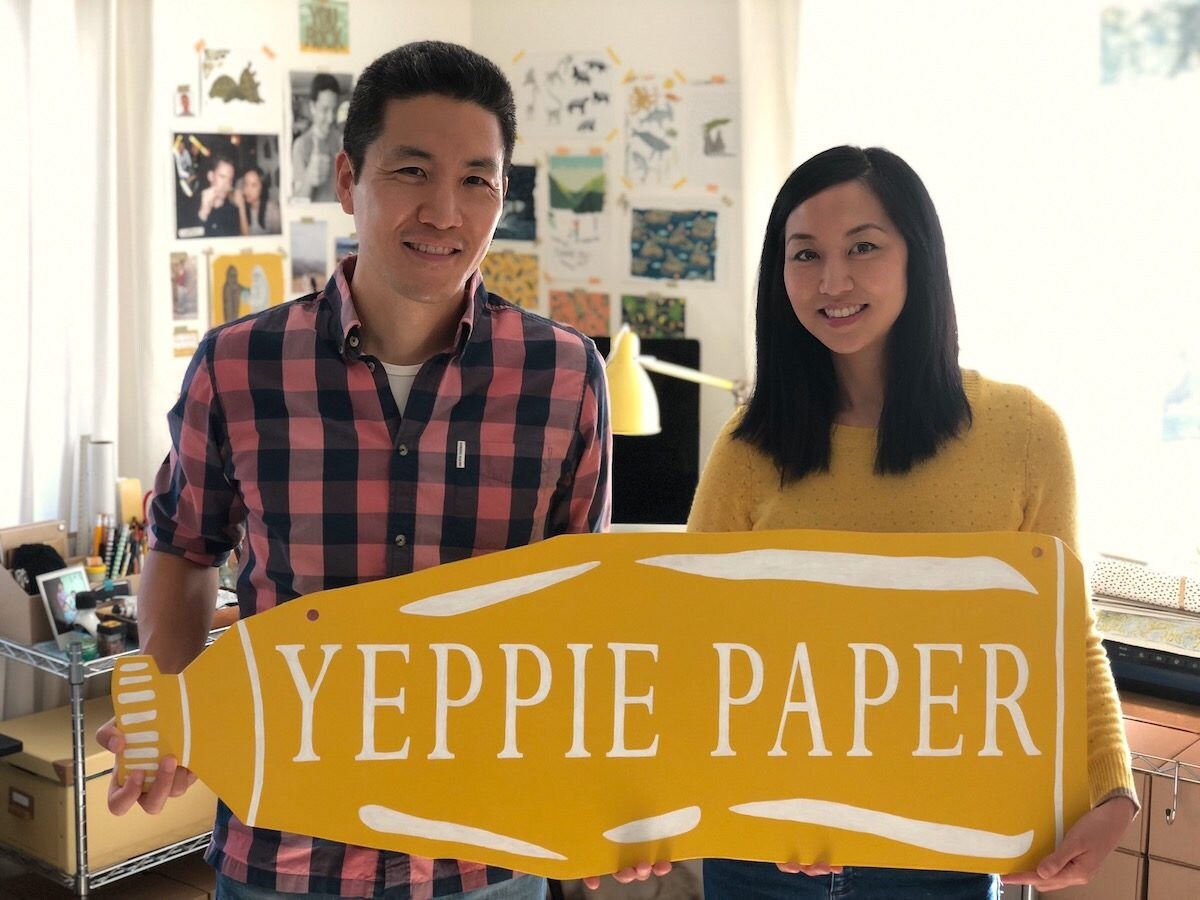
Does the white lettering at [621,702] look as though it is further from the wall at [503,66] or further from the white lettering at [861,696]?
the wall at [503,66]

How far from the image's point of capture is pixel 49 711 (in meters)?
2.71

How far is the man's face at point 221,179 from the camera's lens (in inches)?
118

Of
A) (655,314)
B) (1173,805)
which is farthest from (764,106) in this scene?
(1173,805)

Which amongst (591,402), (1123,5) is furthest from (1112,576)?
(591,402)

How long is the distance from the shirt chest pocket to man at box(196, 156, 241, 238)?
6.18 ft

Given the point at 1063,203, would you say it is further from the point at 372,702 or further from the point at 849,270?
the point at 372,702

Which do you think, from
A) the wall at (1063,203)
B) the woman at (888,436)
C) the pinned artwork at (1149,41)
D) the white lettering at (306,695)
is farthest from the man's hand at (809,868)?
the pinned artwork at (1149,41)

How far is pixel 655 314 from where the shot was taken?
3447mm

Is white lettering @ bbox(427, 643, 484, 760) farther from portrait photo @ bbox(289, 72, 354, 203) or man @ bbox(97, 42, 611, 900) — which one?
portrait photo @ bbox(289, 72, 354, 203)

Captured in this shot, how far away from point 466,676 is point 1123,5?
2.18 meters

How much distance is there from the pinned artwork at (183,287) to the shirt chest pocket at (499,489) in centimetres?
182

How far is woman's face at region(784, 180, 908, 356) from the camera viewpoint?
142cm

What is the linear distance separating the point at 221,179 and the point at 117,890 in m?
1.62

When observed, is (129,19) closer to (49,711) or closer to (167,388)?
(167,388)
